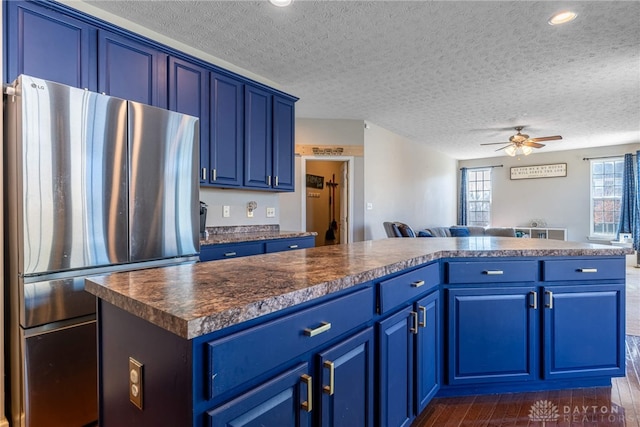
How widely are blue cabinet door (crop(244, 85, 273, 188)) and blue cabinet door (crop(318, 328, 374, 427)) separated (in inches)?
89.6

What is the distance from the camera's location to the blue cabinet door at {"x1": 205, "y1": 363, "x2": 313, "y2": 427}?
0.75 metres

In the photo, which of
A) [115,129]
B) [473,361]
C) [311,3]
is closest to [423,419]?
[473,361]

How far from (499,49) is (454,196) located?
662 centimetres

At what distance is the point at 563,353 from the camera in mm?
2006

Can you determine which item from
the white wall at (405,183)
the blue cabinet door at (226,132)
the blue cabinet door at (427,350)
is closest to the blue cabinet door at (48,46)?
the blue cabinet door at (226,132)

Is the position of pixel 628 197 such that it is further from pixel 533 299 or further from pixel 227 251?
pixel 227 251

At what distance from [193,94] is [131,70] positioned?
19.2 inches

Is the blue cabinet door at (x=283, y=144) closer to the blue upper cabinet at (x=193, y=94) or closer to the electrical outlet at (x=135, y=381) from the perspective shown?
the blue upper cabinet at (x=193, y=94)

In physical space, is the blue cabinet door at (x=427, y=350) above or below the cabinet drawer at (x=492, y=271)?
below

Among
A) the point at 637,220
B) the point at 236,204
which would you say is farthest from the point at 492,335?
the point at 637,220

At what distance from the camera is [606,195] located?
717cm

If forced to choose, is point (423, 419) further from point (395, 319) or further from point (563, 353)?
point (563, 353)

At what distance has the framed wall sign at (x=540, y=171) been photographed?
763 centimetres

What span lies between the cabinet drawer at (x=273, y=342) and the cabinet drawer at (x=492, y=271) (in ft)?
3.11
